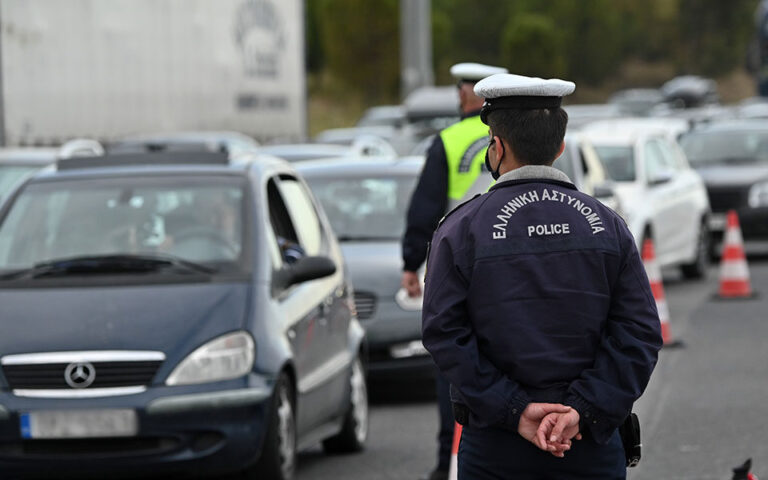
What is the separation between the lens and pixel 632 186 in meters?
17.2

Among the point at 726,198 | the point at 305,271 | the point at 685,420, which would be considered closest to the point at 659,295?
the point at 685,420

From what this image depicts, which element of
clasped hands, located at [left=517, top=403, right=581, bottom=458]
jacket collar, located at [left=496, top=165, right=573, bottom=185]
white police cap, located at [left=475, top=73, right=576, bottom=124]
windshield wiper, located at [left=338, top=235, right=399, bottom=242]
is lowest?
windshield wiper, located at [left=338, top=235, right=399, bottom=242]

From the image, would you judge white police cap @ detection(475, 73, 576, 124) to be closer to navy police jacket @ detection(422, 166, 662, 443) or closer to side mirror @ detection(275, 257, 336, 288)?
navy police jacket @ detection(422, 166, 662, 443)

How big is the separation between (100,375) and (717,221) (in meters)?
15.1

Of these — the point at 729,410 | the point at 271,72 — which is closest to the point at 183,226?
the point at 729,410

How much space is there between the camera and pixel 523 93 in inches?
157

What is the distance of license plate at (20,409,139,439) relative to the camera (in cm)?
681

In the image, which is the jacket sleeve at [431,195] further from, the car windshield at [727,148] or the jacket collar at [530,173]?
the car windshield at [727,148]

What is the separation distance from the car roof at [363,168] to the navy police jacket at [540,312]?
7875 mm

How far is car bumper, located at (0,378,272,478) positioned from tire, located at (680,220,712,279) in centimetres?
1227

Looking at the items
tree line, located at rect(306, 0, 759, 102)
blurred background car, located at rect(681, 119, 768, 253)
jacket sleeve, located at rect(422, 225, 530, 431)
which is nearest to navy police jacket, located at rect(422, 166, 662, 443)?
jacket sleeve, located at rect(422, 225, 530, 431)

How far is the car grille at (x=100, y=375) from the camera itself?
6.88m

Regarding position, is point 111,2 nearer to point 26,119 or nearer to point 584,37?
point 26,119

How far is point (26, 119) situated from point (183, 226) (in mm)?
11470
